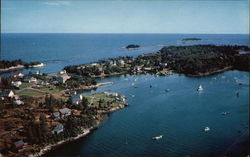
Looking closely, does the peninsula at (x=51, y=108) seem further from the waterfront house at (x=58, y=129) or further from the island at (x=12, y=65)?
the island at (x=12, y=65)

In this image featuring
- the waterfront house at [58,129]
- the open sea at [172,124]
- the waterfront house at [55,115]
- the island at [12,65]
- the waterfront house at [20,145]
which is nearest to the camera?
the waterfront house at [20,145]

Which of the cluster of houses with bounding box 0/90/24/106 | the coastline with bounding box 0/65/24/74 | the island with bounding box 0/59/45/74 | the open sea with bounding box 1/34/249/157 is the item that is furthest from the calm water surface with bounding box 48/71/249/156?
the island with bounding box 0/59/45/74

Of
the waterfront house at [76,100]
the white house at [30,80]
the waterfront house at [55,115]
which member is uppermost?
the white house at [30,80]

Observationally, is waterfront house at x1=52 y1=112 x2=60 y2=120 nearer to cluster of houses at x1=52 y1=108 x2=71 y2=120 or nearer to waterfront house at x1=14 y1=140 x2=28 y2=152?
cluster of houses at x1=52 y1=108 x2=71 y2=120

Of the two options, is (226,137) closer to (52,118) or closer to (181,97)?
(181,97)

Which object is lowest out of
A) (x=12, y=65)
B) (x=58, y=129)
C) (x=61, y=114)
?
(x=58, y=129)

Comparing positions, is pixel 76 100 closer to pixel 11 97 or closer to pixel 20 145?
pixel 11 97

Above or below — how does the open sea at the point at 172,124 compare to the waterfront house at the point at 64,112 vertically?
below

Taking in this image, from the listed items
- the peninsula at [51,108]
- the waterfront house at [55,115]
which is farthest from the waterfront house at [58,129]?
the waterfront house at [55,115]

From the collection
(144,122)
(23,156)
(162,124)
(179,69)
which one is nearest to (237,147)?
(162,124)

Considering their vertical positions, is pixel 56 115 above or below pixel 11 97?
below

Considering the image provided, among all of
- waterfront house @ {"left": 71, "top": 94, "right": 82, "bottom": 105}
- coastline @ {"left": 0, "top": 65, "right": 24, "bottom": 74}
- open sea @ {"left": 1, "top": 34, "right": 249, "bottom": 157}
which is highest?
coastline @ {"left": 0, "top": 65, "right": 24, "bottom": 74}

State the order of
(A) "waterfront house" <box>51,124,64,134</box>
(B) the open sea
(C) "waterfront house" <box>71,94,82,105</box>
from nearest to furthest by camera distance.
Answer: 1. (B) the open sea
2. (A) "waterfront house" <box>51,124,64,134</box>
3. (C) "waterfront house" <box>71,94,82,105</box>

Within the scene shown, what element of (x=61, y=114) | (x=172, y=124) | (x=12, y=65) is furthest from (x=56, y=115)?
(x=12, y=65)
